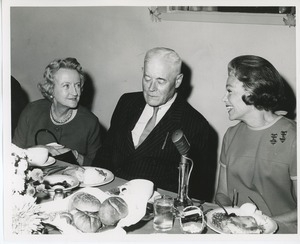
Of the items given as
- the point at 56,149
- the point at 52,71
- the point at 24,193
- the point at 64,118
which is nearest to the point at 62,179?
the point at 24,193

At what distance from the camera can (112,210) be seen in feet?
3.00

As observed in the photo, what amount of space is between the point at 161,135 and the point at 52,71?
492mm

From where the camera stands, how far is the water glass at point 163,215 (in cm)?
93

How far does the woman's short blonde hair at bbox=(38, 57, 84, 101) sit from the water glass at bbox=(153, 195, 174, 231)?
64 centimetres

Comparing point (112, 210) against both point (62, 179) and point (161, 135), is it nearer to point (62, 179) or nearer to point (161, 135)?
point (62, 179)

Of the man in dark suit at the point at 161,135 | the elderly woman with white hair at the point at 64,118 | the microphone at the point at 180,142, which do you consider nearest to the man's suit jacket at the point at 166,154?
the man in dark suit at the point at 161,135

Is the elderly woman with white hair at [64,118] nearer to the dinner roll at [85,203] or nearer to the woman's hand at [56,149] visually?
the woman's hand at [56,149]

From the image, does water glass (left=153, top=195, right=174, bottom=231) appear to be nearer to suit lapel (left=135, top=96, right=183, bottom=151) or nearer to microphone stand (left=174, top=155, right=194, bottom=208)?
microphone stand (left=174, top=155, right=194, bottom=208)

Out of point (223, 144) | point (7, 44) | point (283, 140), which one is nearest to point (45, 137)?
point (7, 44)

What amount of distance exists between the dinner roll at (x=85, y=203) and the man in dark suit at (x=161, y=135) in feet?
0.99

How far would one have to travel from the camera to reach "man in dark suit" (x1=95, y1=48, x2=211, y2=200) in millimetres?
1236

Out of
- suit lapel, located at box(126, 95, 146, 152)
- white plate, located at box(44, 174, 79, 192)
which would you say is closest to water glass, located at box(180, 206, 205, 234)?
white plate, located at box(44, 174, 79, 192)

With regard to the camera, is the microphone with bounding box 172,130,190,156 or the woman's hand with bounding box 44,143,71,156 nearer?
the microphone with bounding box 172,130,190,156

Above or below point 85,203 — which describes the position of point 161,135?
above
